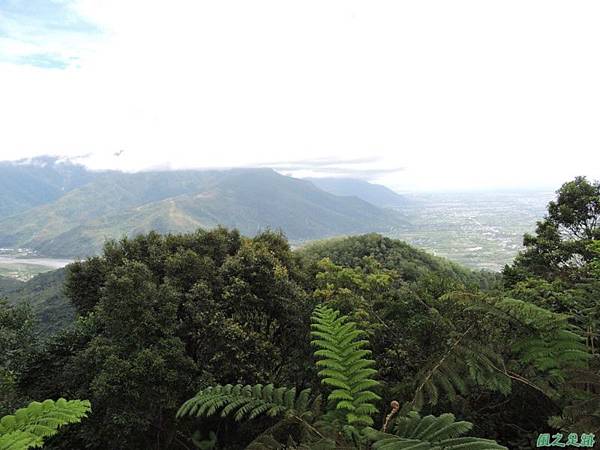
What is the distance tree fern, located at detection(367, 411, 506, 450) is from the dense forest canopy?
0.06 feet

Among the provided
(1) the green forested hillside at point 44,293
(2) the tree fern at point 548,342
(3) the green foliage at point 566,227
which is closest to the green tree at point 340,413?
(2) the tree fern at point 548,342

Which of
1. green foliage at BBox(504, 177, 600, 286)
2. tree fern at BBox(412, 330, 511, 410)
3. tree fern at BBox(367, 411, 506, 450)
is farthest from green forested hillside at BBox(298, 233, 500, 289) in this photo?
tree fern at BBox(367, 411, 506, 450)

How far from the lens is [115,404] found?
441 inches

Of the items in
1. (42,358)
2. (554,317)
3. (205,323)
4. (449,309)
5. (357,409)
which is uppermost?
(554,317)

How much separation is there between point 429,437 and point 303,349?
33.9 feet

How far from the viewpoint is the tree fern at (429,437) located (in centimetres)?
254

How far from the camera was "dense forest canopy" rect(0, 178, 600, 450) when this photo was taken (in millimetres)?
4027

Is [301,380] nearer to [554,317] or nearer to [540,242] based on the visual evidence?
[554,317]

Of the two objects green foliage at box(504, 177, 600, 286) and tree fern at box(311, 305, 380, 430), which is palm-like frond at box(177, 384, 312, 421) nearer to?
tree fern at box(311, 305, 380, 430)

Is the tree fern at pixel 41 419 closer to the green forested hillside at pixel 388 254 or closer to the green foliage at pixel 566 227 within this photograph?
the green foliage at pixel 566 227

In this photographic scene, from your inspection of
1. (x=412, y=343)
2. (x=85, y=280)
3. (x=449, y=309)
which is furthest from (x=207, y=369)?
(x=85, y=280)

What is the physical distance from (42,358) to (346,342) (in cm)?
1647

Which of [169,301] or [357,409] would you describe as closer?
[357,409]

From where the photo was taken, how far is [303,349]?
12.7 m
